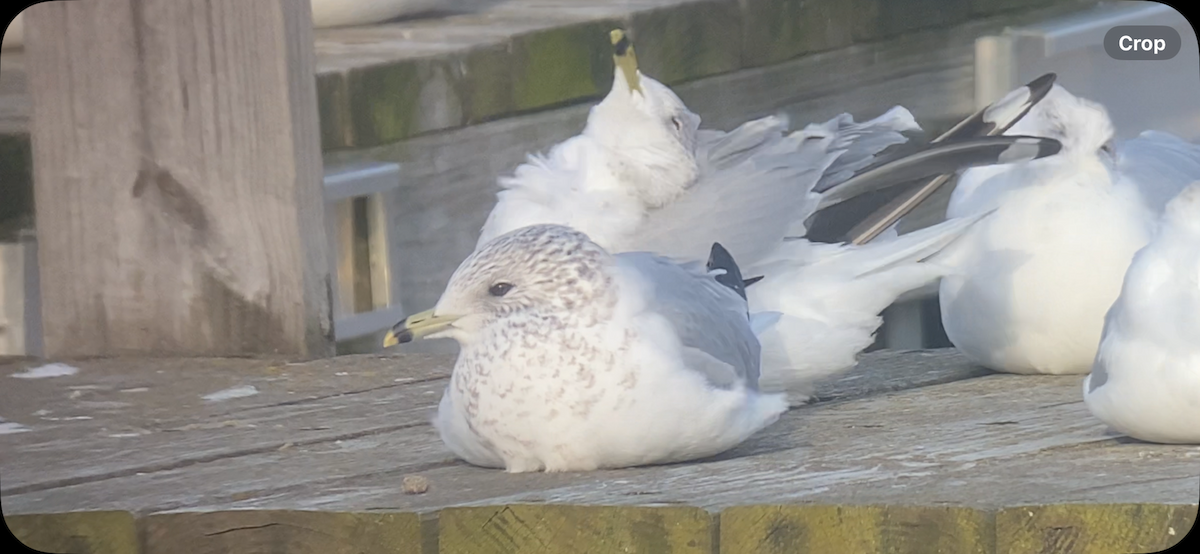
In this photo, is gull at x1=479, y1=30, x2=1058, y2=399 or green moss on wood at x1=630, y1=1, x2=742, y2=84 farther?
green moss on wood at x1=630, y1=1, x2=742, y2=84

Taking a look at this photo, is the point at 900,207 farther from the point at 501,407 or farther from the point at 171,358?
the point at 171,358

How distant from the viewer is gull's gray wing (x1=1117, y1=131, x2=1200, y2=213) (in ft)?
8.19

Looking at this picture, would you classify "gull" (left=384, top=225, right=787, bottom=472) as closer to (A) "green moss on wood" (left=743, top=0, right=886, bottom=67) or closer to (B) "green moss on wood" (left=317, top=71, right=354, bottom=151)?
(B) "green moss on wood" (left=317, top=71, right=354, bottom=151)

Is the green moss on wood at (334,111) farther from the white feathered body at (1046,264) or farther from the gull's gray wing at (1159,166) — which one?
the gull's gray wing at (1159,166)

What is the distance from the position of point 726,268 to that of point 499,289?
0.39 meters

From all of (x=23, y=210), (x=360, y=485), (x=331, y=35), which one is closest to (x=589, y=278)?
(x=360, y=485)

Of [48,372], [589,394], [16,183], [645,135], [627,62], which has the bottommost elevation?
[48,372]

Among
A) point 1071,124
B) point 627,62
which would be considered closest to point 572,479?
point 627,62

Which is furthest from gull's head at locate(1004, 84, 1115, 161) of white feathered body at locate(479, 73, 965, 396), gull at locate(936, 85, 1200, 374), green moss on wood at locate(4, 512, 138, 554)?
green moss on wood at locate(4, 512, 138, 554)

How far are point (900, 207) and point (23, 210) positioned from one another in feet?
5.60

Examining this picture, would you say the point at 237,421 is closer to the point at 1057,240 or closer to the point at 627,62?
the point at 627,62

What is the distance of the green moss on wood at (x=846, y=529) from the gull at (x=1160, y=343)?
370mm

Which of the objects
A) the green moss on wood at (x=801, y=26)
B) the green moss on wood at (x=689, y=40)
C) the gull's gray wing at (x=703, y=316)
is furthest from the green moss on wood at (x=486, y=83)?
the gull's gray wing at (x=703, y=316)

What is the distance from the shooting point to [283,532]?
1.79 metres
